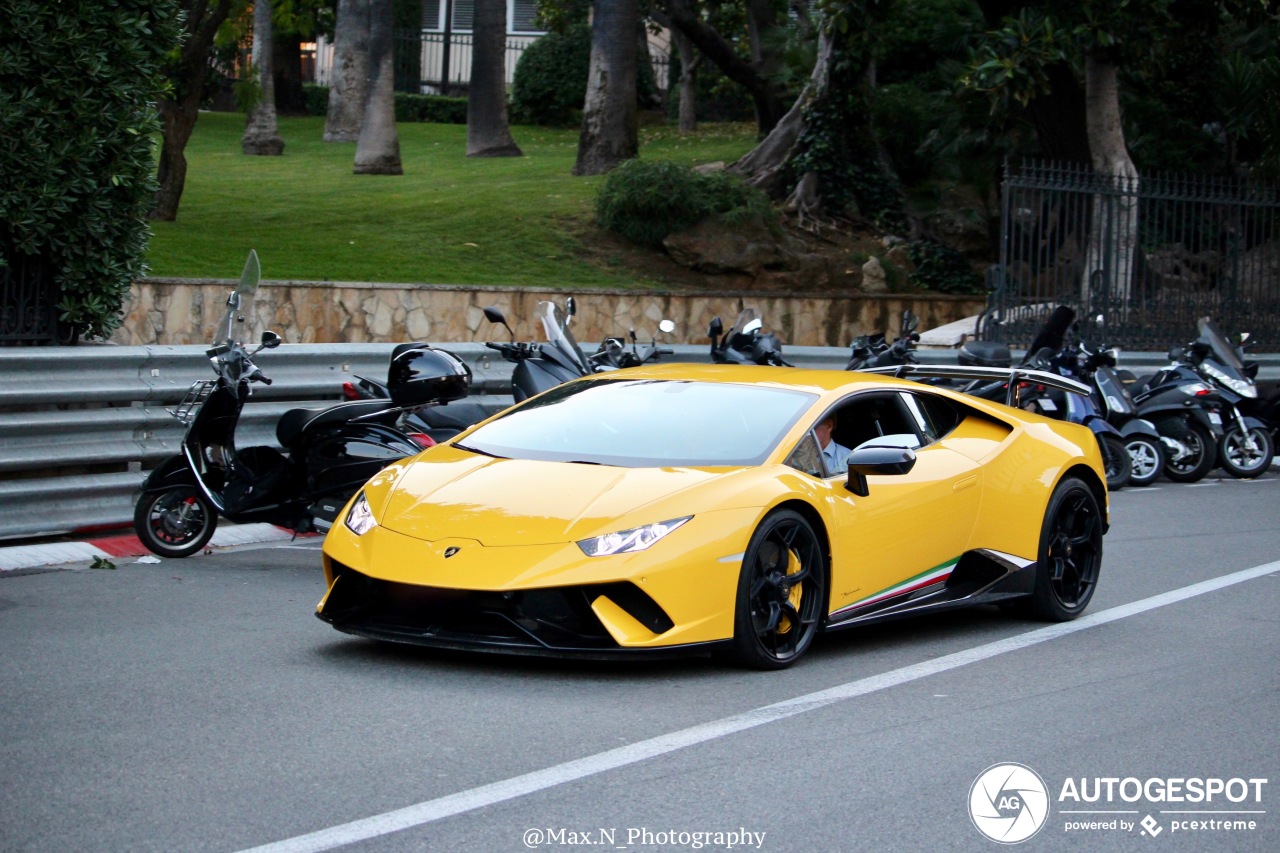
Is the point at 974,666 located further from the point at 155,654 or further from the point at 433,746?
the point at 155,654

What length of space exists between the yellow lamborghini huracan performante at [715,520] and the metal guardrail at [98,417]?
301 centimetres

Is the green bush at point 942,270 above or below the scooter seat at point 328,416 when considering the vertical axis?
above

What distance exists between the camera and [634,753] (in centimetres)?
526

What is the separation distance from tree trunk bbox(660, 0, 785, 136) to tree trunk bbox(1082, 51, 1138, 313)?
8257 millimetres

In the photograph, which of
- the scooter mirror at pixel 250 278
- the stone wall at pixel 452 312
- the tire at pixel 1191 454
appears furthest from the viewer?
the stone wall at pixel 452 312

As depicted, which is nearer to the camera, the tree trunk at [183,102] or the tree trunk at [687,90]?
the tree trunk at [183,102]

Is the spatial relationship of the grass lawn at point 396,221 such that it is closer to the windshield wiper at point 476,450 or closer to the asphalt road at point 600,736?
the windshield wiper at point 476,450

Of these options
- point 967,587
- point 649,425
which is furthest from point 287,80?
point 967,587

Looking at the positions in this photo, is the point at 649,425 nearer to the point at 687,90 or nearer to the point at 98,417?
the point at 98,417

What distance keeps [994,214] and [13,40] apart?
18985mm

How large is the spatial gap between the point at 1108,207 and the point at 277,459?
40.3 feet

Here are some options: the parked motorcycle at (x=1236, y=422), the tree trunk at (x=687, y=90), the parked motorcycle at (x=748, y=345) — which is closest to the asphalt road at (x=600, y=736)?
the parked motorcycle at (x=748, y=345)

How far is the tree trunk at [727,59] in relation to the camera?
27.5m

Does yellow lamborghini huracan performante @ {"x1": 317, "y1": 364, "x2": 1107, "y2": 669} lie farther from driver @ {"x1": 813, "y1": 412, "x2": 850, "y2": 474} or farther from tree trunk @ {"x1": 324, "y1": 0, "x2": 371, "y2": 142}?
tree trunk @ {"x1": 324, "y1": 0, "x2": 371, "y2": 142}
